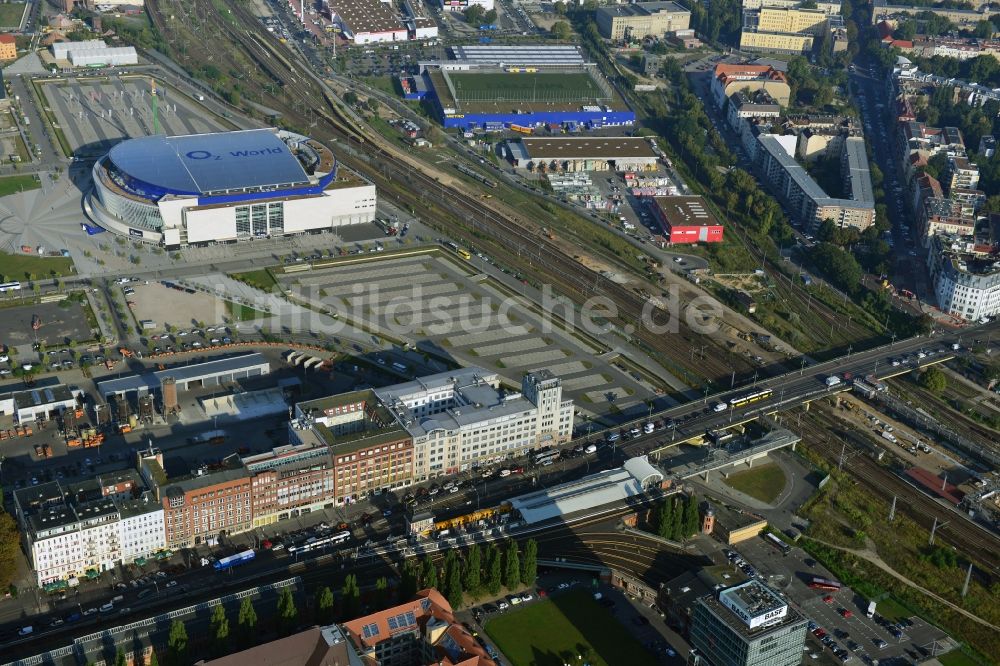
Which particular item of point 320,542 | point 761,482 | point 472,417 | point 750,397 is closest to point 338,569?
point 320,542

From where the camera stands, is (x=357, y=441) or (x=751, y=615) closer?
(x=751, y=615)

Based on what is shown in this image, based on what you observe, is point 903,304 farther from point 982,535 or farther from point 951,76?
point 951,76

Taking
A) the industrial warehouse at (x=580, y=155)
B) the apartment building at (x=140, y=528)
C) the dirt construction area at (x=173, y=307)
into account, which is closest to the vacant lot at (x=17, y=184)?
the dirt construction area at (x=173, y=307)

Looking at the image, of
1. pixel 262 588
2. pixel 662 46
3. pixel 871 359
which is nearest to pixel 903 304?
pixel 871 359

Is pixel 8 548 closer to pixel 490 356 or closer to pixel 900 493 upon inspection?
pixel 490 356

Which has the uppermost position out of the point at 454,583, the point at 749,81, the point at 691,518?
the point at 749,81

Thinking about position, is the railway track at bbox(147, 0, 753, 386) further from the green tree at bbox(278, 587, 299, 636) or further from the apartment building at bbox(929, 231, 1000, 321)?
the green tree at bbox(278, 587, 299, 636)
